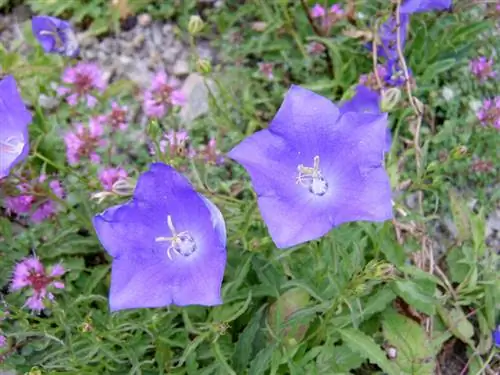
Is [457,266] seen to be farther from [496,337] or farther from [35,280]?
[35,280]

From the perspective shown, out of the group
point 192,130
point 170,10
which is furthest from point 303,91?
point 170,10

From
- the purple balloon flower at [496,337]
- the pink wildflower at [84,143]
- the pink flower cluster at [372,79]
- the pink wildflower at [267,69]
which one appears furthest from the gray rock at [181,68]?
the purple balloon flower at [496,337]

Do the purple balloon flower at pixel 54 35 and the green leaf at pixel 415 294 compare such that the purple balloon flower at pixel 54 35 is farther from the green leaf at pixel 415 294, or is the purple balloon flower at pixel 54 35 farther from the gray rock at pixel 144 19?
the green leaf at pixel 415 294

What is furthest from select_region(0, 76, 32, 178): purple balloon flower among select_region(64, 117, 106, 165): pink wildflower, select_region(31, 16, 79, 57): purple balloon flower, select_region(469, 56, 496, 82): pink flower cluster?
select_region(469, 56, 496, 82): pink flower cluster

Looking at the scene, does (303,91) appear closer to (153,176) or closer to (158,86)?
(153,176)

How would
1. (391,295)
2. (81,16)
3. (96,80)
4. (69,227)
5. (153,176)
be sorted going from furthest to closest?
(81,16)
(96,80)
(69,227)
(391,295)
(153,176)

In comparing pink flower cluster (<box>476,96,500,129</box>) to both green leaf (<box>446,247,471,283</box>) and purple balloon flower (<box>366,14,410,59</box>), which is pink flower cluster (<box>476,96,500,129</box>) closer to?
purple balloon flower (<box>366,14,410,59</box>)

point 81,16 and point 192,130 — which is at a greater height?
point 81,16
